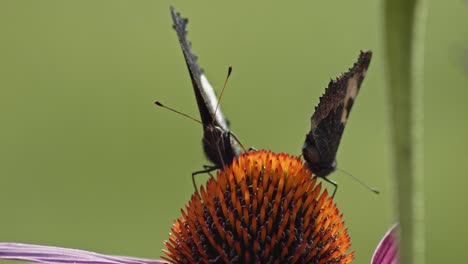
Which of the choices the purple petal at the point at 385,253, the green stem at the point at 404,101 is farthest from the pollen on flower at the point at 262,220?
the green stem at the point at 404,101

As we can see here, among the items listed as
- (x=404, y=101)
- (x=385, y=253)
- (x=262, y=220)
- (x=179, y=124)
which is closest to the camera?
(x=404, y=101)

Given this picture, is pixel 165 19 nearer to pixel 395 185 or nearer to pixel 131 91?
pixel 131 91

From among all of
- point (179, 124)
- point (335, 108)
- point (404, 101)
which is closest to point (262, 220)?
point (335, 108)

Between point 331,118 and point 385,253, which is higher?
point 331,118

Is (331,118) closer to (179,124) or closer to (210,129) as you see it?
(210,129)

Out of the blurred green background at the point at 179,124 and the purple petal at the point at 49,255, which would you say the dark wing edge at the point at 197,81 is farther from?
the blurred green background at the point at 179,124

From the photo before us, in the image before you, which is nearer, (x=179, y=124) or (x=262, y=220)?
(x=262, y=220)
